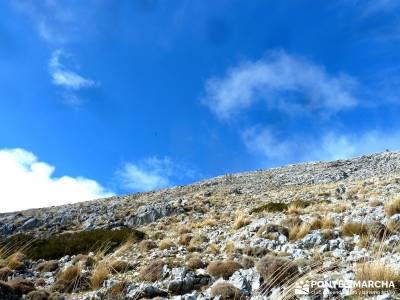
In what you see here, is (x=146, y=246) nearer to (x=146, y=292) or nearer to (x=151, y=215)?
(x=146, y=292)

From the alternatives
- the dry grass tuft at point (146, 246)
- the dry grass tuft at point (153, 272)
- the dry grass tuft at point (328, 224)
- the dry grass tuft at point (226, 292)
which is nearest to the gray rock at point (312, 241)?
the dry grass tuft at point (328, 224)

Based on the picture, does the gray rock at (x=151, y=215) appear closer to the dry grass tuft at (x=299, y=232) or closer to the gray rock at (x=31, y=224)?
the gray rock at (x=31, y=224)

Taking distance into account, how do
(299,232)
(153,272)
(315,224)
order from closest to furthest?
(153,272) < (299,232) < (315,224)

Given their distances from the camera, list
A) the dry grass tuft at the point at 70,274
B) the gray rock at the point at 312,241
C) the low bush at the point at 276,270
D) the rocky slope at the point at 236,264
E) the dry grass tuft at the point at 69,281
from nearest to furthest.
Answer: the rocky slope at the point at 236,264
the low bush at the point at 276,270
the dry grass tuft at the point at 69,281
the dry grass tuft at the point at 70,274
the gray rock at the point at 312,241

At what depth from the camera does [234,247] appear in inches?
508

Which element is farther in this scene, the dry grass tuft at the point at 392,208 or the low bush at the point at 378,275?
the dry grass tuft at the point at 392,208

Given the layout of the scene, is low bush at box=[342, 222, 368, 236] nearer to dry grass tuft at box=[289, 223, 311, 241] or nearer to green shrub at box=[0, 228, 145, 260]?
dry grass tuft at box=[289, 223, 311, 241]

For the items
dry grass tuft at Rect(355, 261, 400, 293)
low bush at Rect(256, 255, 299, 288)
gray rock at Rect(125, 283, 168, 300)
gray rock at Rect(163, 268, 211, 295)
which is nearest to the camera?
dry grass tuft at Rect(355, 261, 400, 293)

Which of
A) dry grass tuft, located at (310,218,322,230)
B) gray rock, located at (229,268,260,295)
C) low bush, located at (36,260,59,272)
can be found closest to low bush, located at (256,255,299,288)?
gray rock, located at (229,268,260,295)

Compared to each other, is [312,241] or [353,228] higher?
[353,228]

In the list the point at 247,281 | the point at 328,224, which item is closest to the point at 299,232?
the point at 328,224

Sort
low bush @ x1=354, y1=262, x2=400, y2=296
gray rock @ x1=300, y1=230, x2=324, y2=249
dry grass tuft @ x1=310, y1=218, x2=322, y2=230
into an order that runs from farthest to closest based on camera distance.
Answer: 1. dry grass tuft @ x1=310, y1=218, x2=322, y2=230
2. gray rock @ x1=300, y1=230, x2=324, y2=249
3. low bush @ x1=354, y1=262, x2=400, y2=296

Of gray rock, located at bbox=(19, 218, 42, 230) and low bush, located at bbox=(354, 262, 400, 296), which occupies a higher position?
gray rock, located at bbox=(19, 218, 42, 230)

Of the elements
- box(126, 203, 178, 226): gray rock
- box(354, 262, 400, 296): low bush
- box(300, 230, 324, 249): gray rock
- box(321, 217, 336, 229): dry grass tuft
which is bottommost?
box(354, 262, 400, 296): low bush
